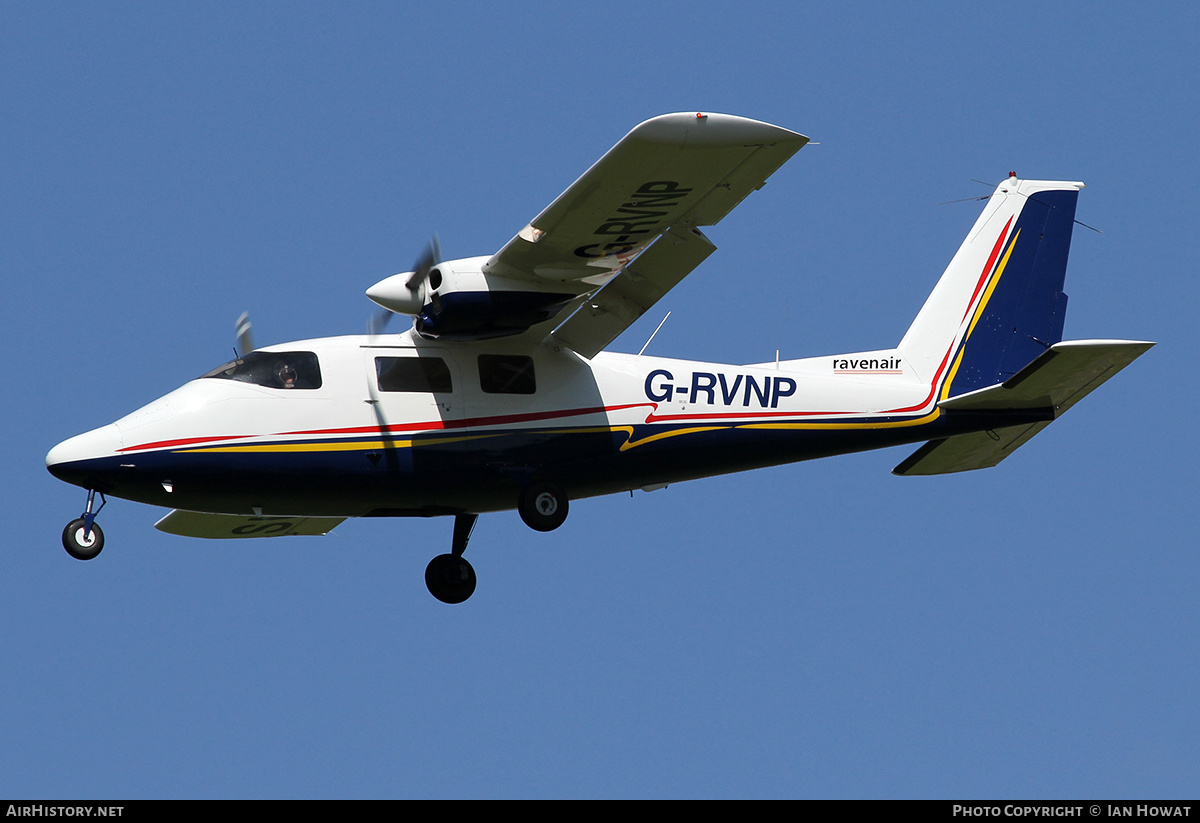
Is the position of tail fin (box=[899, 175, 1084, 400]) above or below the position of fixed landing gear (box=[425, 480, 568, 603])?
above

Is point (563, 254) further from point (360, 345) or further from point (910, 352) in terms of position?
point (910, 352)

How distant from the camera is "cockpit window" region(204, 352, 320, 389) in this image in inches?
599

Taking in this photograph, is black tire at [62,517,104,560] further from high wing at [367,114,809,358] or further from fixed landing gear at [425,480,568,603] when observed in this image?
fixed landing gear at [425,480,568,603]

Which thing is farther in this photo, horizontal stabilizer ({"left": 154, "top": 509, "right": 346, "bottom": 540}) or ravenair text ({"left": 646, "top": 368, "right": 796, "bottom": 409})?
horizontal stabilizer ({"left": 154, "top": 509, "right": 346, "bottom": 540})

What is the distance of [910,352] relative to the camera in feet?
58.4

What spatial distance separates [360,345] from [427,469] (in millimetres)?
1449

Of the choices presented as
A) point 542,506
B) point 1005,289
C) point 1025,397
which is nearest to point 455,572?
point 542,506

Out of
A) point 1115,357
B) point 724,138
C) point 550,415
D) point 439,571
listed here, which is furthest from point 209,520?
point 1115,357

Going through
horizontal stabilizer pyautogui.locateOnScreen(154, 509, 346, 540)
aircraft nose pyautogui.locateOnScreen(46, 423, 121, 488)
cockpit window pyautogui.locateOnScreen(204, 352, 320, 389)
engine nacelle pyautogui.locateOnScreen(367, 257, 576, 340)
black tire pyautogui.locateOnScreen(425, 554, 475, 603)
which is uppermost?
engine nacelle pyautogui.locateOnScreen(367, 257, 576, 340)

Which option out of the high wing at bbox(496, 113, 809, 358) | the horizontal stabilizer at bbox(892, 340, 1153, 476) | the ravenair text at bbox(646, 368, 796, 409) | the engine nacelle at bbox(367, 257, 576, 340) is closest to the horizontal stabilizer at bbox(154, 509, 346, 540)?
the engine nacelle at bbox(367, 257, 576, 340)

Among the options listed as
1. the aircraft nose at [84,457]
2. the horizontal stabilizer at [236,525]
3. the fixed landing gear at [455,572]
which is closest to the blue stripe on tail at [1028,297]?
the fixed landing gear at [455,572]

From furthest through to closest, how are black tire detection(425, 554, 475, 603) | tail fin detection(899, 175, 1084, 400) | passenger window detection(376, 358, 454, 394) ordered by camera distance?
tail fin detection(899, 175, 1084, 400) → black tire detection(425, 554, 475, 603) → passenger window detection(376, 358, 454, 394)

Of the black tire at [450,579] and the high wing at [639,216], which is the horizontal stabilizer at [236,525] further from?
the high wing at [639,216]

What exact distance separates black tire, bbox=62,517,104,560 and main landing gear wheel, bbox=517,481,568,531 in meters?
4.15
